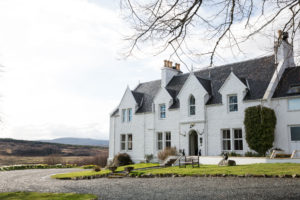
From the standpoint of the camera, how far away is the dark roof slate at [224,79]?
25.5 metres

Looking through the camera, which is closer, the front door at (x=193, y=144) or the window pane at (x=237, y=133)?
the window pane at (x=237, y=133)

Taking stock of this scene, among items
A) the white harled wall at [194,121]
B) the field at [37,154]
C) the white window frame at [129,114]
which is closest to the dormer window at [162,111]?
the white harled wall at [194,121]

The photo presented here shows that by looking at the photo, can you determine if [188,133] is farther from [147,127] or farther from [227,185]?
[227,185]

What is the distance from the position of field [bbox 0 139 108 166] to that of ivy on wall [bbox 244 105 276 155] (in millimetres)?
23776

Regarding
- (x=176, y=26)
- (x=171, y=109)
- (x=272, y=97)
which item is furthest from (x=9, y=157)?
(x=176, y=26)

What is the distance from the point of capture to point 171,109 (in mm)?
31016

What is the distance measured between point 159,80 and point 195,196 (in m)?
27.0

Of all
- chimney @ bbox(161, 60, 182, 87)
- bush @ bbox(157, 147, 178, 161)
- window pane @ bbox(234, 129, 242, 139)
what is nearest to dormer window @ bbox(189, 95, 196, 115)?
bush @ bbox(157, 147, 178, 161)

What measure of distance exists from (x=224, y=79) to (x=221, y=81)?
0.36 meters

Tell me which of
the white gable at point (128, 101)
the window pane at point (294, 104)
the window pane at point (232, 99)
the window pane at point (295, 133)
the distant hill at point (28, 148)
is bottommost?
the distant hill at point (28, 148)

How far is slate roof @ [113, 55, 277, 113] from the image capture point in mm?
25581

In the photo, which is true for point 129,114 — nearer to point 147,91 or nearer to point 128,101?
point 128,101

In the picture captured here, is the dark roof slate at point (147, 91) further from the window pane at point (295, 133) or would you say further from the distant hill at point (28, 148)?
the window pane at point (295, 133)

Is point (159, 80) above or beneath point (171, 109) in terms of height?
above
